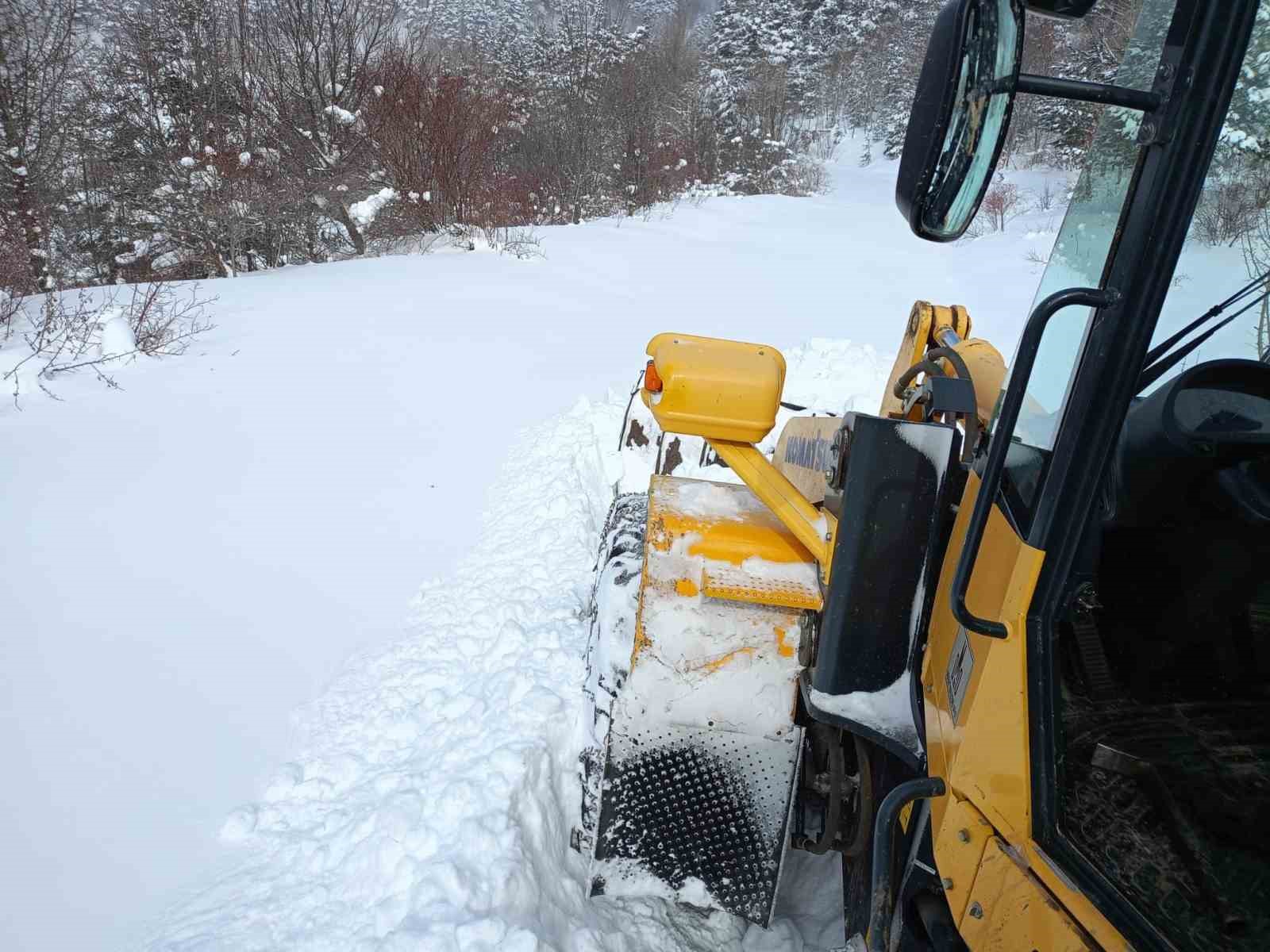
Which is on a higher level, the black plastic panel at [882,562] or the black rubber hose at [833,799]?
the black plastic panel at [882,562]

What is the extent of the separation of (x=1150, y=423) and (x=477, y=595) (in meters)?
2.92

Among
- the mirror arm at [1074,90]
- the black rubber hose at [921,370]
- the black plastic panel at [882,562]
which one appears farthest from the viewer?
the black rubber hose at [921,370]

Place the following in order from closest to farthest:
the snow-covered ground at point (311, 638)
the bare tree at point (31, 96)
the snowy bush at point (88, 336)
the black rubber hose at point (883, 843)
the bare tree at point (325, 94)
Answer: the black rubber hose at point (883, 843)
the snow-covered ground at point (311, 638)
the snowy bush at point (88, 336)
the bare tree at point (31, 96)
the bare tree at point (325, 94)

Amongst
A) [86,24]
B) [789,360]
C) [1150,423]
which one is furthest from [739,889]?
[86,24]

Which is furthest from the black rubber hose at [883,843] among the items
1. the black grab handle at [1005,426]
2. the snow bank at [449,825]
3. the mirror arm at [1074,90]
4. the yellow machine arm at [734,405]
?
the mirror arm at [1074,90]

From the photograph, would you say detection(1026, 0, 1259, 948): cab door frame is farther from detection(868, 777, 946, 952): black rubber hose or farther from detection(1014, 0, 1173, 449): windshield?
detection(868, 777, 946, 952): black rubber hose

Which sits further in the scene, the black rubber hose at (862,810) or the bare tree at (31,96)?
the bare tree at (31,96)

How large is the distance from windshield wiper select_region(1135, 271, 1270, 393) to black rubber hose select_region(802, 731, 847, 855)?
111cm

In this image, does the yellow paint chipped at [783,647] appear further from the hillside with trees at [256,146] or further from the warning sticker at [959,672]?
the hillside with trees at [256,146]

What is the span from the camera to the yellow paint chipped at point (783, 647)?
1853 millimetres

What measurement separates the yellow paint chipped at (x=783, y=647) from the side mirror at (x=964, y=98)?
1079 mm

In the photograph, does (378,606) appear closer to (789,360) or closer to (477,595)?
(477,595)

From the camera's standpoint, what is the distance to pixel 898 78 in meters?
30.6

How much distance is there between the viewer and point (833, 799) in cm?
187
